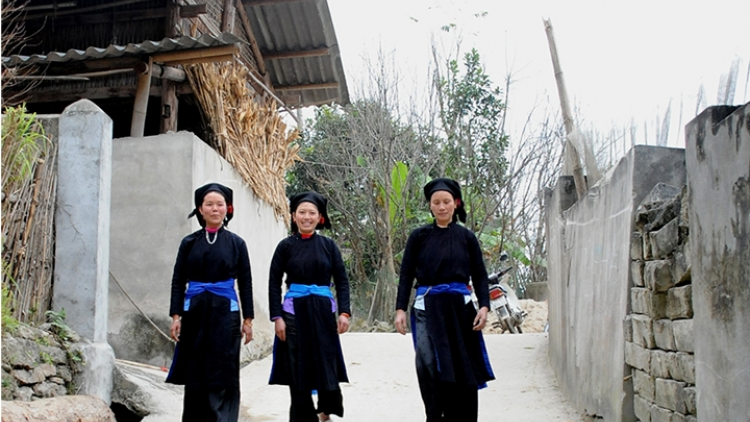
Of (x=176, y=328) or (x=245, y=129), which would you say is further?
(x=245, y=129)

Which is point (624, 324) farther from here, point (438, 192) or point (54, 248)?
point (54, 248)

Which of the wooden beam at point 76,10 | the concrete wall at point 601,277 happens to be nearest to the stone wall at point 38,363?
the concrete wall at point 601,277

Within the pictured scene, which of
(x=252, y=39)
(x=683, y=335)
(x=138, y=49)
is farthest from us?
(x=252, y=39)

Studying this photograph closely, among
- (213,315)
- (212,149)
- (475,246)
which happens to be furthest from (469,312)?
(212,149)

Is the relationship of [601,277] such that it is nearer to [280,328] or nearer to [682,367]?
[682,367]

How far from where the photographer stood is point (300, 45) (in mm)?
11844

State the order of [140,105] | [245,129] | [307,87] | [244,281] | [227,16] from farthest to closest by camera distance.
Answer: [307,87] < [227,16] < [245,129] < [140,105] < [244,281]

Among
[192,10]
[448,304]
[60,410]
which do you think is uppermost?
[192,10]

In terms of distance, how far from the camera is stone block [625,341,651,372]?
13.0 ft

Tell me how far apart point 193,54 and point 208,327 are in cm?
378

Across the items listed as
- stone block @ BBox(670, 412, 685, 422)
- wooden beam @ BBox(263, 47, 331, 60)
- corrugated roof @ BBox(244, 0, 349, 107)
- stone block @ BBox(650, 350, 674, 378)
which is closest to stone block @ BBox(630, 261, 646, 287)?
stone block @ BBox(650, 350, 674, 378)

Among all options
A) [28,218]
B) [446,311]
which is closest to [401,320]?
[446,311]

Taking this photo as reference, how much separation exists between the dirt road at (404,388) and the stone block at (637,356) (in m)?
1.61

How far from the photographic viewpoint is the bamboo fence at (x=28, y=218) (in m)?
5.36
